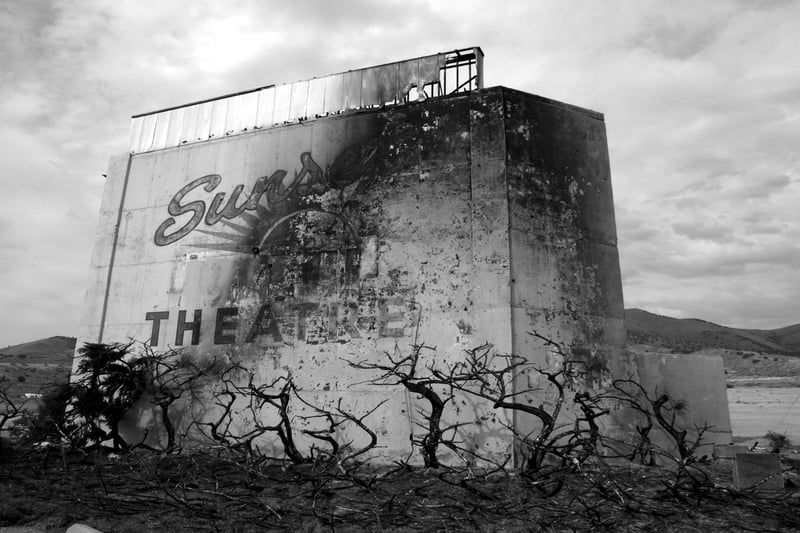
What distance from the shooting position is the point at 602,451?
417 inches

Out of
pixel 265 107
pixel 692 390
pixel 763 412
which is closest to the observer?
pixel 692 390

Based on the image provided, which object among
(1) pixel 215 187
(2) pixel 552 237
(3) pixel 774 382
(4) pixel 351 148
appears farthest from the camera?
(3) pixel 774 382

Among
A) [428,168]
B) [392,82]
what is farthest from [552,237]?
[392,82]

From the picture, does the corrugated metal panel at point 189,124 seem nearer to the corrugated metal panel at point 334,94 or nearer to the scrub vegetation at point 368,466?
the corrugated metal panel at point 334,94

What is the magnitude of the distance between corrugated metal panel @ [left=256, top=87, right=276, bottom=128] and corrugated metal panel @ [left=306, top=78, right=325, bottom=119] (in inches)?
42.9

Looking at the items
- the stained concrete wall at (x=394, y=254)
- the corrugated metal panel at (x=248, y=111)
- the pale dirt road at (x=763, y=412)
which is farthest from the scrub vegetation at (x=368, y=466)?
the corrugated metal panel at (x=248, y=111)

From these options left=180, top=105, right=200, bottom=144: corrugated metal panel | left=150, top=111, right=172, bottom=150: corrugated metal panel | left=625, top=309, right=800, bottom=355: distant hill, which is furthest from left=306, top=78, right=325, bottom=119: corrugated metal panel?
left=625, top=309, right=800, bottom=355: distant hill

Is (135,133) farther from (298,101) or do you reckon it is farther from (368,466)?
(368,466)

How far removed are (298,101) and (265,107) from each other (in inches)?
40.3

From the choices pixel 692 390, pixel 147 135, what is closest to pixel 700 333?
pixel 692 390

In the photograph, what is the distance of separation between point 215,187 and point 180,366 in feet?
15.1

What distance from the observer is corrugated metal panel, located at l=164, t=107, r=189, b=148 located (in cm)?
1523

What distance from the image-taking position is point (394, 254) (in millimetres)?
11719

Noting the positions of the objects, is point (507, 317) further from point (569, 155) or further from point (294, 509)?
point (294, 509)
